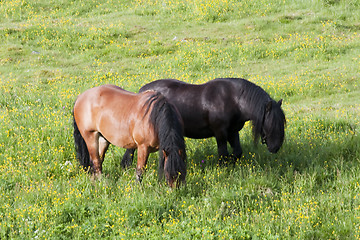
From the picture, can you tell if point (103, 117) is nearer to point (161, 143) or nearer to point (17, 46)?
point (161, 143)

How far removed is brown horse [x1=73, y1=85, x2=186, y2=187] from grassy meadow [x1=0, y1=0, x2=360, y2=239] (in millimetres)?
418

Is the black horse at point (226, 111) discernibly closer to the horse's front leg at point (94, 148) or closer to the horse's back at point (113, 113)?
the horse's front leg at point (94, 148)

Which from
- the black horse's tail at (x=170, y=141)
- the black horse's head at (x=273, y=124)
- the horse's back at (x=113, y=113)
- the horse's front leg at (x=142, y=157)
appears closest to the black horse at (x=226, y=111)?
the black horse's head at (x=273, y=124)

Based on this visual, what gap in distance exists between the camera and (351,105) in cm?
1143

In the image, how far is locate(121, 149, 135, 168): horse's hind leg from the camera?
7.66 meters

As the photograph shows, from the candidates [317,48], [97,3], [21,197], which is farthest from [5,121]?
[97,3]

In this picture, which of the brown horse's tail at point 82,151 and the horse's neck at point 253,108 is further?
the brown horse's tail at point 82,151

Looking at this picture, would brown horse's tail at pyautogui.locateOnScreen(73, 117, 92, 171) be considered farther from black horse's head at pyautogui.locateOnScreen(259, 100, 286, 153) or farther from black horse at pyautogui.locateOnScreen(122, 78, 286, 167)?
black horse's head at pyautogui.locateOnScreen(259, 100, 286, 153)

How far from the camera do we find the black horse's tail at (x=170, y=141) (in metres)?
6.01

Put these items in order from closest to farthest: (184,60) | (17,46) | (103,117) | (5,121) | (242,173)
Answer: (103,117)
(242,173)
(5,121)
(184,60)
(17,46)

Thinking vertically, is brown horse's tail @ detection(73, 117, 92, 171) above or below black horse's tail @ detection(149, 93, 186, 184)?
below

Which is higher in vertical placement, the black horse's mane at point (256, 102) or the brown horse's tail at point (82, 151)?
the black horse's mane at point (256, 102)

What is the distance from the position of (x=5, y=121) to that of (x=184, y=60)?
785 cm

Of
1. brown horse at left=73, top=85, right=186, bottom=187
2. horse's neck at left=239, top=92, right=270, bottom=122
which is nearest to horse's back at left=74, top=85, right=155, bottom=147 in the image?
brown horse at left=73, top=85, right=186, bottom=187
